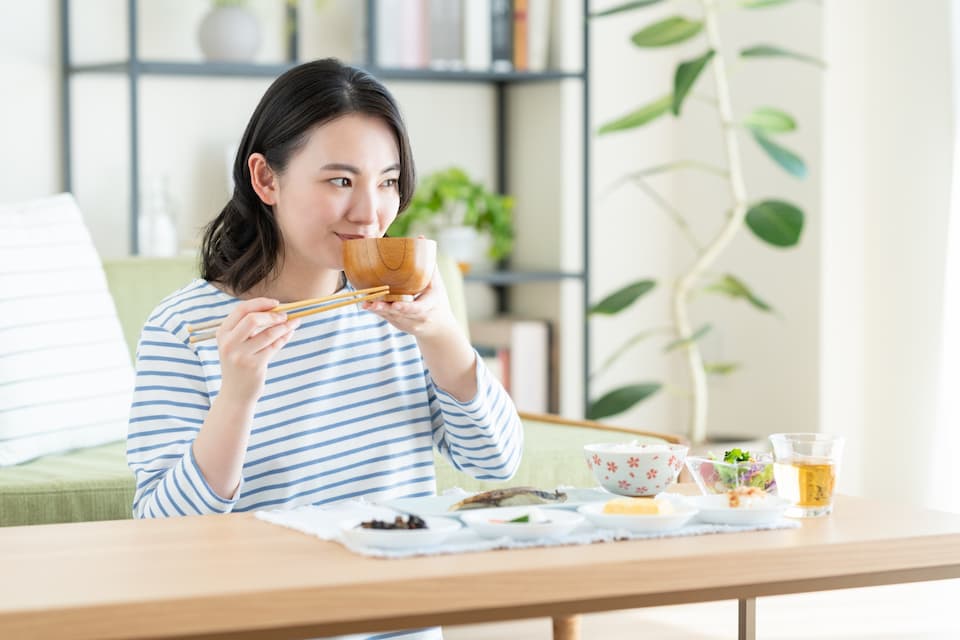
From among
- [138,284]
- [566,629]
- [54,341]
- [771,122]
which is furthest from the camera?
[771,122]

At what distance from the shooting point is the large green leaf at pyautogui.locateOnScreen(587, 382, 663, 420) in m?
3.88

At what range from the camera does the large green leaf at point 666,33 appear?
12.1 feet

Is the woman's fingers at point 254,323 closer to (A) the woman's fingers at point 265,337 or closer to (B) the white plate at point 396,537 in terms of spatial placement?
(A) the woman's fingers at point 265,337

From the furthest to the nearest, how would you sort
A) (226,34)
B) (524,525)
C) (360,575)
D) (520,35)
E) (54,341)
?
(520,35) < (226,34) < (54,341) < (524,525) < (360,575)

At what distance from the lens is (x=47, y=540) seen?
128 cm

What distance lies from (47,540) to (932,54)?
3.14m

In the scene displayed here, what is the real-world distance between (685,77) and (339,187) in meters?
2.24

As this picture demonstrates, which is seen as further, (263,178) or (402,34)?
(402,34)

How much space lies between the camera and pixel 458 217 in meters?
3.97

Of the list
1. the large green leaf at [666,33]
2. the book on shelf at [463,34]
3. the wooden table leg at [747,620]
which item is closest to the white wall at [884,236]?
the large green leaf at [666,33]

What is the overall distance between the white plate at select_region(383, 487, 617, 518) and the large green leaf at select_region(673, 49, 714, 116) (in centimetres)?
224

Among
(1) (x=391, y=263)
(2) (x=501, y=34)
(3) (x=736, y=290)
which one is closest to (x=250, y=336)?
(1) (x=391, y=263)

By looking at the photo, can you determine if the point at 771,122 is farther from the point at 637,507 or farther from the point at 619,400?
the point at 637,507

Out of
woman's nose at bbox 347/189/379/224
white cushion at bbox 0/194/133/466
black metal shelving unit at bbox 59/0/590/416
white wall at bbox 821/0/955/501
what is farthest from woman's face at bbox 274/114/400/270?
white wall at bbox 821/0/955/501
